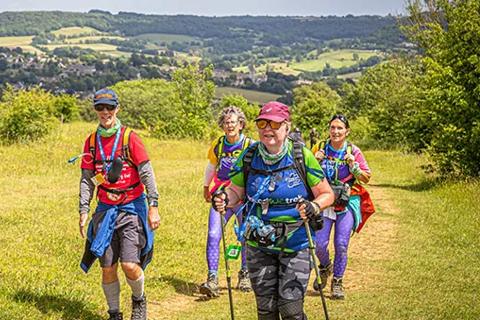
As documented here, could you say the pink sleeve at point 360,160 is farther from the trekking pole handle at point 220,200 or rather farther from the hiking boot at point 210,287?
the trekking pole handle at point 220,200

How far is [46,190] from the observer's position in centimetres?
1903

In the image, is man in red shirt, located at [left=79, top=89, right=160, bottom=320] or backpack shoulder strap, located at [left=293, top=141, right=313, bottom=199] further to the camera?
man in red shirt, located at [left=79, top=89, right=160, bottom=320]

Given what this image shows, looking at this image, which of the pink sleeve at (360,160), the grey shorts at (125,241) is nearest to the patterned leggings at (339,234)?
the pink sleeve at (360,160)

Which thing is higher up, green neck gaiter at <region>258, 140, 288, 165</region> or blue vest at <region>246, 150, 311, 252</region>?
green neck gaiter at <region>258, 140, 288, 165</region>

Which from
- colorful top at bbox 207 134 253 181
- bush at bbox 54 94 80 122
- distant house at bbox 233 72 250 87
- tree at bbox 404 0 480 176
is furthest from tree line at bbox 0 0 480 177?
distant house at bbox 233 72 250 87

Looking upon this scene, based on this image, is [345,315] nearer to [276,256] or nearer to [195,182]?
[276,256]

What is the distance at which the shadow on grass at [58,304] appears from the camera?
7.44 m

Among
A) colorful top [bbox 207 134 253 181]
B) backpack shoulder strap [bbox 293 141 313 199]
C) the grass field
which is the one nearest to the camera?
backpack shoulder strap [bbox 293 141 313 199]

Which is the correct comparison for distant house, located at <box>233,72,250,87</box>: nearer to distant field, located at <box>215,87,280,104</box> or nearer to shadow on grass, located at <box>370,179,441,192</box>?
distant field, located at <box>215,87,280,104</box>

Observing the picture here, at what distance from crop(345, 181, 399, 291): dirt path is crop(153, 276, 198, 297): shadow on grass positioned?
6.97 ft

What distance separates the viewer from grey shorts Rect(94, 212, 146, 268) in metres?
6.88

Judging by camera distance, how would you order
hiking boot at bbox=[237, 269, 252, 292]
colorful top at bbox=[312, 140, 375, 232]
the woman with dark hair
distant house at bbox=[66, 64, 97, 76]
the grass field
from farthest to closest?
distant house at bbox=[66, 64, 97, 76] → hiking boot at bbox=[237, 269, 252, 292] → colorful top at bbox=[312, 140, 375, 232] → the woman with dark hair → the grass field

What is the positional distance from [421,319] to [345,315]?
830mm

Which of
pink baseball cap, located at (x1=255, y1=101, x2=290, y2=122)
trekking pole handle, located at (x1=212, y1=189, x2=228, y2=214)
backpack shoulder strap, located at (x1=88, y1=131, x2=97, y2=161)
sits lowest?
trekking pole handle, located at (x1=212, y1=189, x2=228, y2=214)
